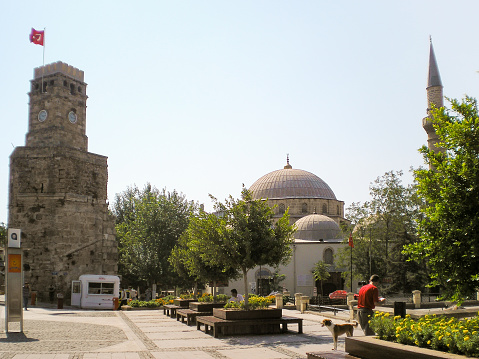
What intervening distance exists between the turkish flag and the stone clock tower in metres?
1.57

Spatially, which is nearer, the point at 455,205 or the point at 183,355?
the point at 455,205

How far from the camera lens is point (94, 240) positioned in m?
31.8

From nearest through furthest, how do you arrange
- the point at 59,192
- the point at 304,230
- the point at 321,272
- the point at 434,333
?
1. the point at 434,333
2. the point at 59,192
3. the point at 321,272
4. the point at 304,230

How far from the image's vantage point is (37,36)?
32.3 m

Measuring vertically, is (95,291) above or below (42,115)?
below

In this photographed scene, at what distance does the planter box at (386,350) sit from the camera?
5426 mm

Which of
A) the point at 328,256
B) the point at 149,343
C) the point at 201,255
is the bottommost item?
the point at 149,343

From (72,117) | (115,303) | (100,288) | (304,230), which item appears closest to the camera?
(115,303)

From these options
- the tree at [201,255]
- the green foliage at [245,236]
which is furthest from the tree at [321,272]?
the green foliage at [245,236]

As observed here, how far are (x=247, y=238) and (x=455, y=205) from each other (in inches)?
303

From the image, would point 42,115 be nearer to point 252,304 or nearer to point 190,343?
point 252,304

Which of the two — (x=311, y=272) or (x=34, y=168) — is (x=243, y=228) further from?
(x=311, y=272)

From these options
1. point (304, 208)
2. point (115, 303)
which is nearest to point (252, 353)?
point (115, 303)

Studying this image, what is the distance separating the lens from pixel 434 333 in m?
5.75
